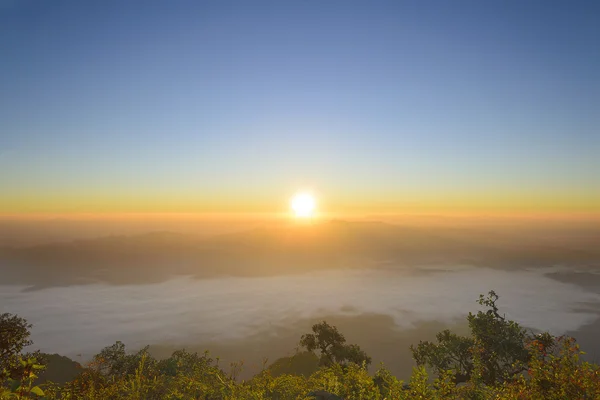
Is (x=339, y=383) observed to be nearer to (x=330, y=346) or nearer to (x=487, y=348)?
(x=487, y=348)

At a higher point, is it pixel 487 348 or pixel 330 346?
pixel 487 348

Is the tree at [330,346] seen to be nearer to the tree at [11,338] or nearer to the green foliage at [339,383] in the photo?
the green foliage at [339,383]

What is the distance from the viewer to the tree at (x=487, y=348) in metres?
32.5

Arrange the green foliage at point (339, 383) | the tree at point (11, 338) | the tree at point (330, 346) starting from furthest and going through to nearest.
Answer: the tree at point (330, 346), the tree at point (11, 338), the green foliage at point (339, 383)

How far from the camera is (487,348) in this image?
111 feet

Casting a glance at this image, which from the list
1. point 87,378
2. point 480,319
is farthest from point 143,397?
point 480,319

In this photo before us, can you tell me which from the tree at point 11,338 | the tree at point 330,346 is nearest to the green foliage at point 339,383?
the tree at point 11,338

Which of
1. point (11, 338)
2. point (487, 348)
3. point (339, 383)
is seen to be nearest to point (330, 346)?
point (487, 348)

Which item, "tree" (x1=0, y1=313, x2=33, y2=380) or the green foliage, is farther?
"tree" (x1=0, y1=313, x2=33, y2=380)

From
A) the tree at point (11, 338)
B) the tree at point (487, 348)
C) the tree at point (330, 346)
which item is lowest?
the tree at point (330, 346)

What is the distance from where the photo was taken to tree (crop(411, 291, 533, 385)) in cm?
3253

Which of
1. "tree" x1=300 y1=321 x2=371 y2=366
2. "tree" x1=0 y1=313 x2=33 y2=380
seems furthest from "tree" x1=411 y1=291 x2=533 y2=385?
"tree" x1=0 y1=313 x2=33 y2=380

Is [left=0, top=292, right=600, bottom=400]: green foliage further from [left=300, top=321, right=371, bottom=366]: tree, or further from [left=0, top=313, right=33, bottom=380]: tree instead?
[left=300, top=321, right=371, bottom=366]: tree

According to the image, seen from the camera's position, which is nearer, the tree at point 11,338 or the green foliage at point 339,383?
the green foliage at point 339,383
